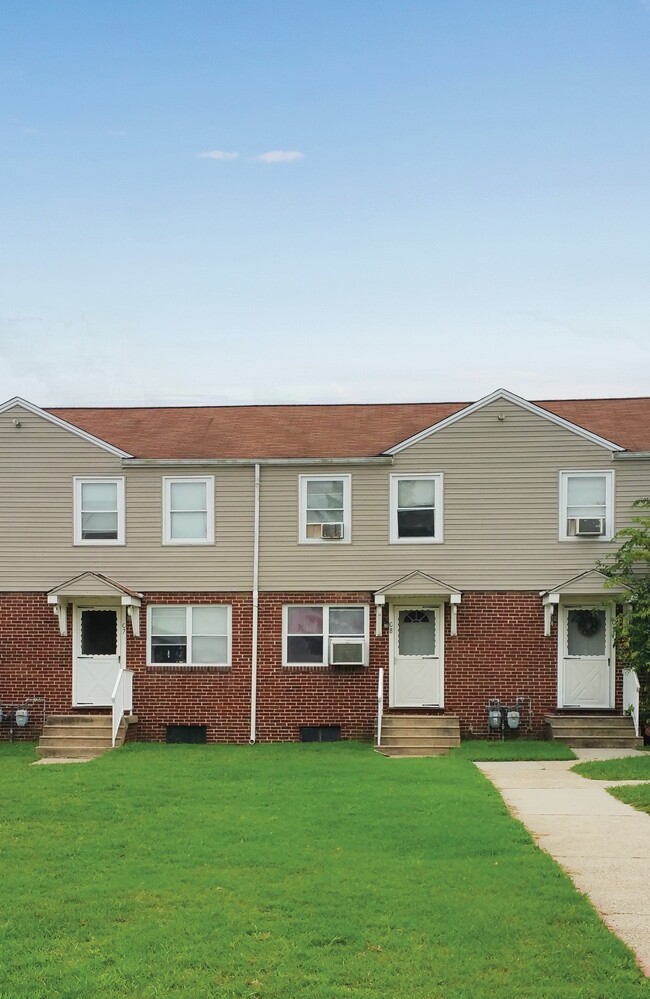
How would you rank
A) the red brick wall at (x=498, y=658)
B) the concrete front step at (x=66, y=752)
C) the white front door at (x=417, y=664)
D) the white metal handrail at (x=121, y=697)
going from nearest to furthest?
the concrete front step at (x=66, y=752) < the white metal handrail at (x=121, y=697) < the red brick wall at (x=498, y=658) < the white front door at (x=417, y=664)

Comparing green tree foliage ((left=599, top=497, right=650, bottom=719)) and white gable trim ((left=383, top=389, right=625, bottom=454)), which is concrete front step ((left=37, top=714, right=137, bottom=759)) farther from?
green tree foliage ((left=599, top=497, right=650, bottom=719))

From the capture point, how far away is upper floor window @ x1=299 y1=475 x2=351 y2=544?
75.1 feet

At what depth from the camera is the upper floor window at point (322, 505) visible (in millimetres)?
22891

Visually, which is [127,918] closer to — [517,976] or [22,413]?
[517,976]

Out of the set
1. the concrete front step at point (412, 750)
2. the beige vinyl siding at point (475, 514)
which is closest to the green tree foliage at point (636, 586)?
the beige vinyl siding at point (475, 514)

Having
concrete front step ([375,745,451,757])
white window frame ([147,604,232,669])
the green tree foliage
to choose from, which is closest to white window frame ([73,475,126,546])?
white window frame ([147,604,232,669])

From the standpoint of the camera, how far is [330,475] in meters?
23.0

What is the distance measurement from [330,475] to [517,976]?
1613 cm

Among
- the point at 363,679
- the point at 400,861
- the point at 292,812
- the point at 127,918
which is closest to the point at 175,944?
the point at 127,918

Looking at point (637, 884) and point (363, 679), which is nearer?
point (637, 884)

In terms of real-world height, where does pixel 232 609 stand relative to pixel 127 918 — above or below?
above

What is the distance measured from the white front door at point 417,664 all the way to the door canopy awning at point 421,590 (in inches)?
20.3

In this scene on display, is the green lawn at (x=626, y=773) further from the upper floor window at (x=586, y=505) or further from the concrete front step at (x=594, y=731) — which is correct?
the upper floor window at (x=586, y=505)

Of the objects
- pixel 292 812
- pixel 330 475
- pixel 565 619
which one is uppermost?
pixel 330 475
